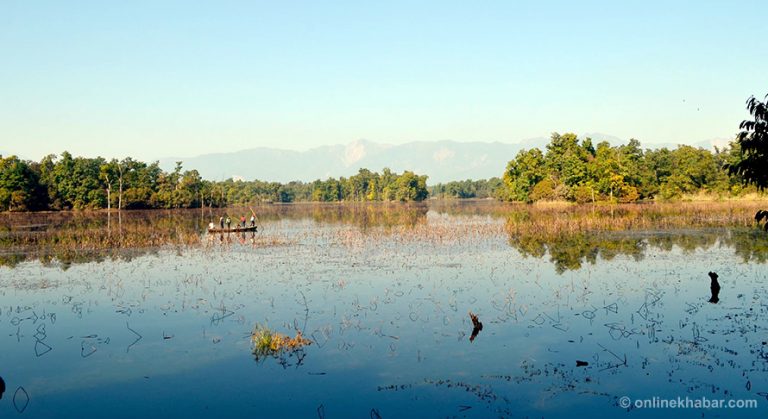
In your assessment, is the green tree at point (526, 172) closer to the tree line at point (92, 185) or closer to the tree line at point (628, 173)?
the tree line at point (628, 173)

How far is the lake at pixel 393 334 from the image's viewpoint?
39.6 ft

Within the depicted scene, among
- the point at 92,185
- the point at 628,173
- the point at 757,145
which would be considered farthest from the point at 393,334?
the point at 92,185

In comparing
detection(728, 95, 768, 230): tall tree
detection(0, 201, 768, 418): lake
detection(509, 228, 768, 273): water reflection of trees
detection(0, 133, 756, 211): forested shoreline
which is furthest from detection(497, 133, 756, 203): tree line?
detection(728, 95, 768, 230): tall tree

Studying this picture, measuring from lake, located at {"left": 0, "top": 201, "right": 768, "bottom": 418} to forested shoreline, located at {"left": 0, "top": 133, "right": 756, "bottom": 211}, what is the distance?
72.4 m

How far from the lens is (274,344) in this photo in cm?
1568

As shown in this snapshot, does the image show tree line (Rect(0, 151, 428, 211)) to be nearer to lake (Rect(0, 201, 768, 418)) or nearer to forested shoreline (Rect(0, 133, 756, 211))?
forested shoreline (Rect(0, 133, 756, 211))

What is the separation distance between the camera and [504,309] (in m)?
19.7

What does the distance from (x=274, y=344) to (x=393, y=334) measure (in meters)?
3.52

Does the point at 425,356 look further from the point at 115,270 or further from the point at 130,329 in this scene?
the point at 115,270

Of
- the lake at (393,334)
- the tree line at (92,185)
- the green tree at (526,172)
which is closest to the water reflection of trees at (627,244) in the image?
the lake at (393,334)

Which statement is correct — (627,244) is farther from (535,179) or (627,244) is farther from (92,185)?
(92,185)

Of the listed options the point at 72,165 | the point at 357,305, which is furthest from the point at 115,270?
the point at 72,165

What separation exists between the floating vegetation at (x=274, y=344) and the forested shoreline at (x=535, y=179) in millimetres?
88122

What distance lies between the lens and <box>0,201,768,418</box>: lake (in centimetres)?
1206
